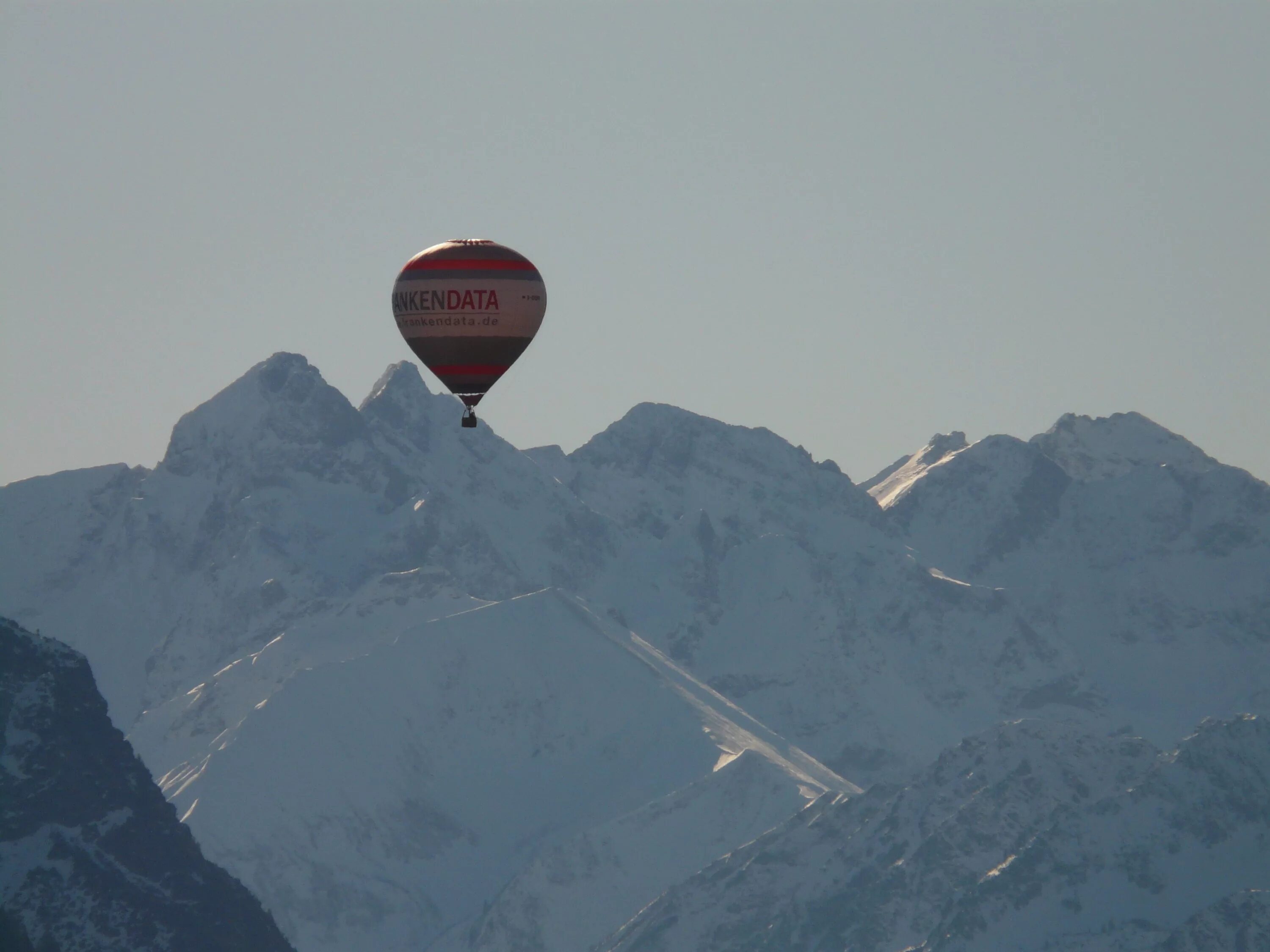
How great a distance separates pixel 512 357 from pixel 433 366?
407cm

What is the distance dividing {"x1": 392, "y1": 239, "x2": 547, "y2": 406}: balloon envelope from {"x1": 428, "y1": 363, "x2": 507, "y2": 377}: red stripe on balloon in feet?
0.09

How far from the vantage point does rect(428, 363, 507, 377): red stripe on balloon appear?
13562cm

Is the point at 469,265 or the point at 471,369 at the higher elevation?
the point at 469,265

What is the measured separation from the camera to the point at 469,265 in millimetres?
135625

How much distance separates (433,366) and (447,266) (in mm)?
5302

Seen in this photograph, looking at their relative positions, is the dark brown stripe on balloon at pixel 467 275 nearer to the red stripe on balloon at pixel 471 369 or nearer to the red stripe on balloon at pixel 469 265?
the red stripe on balloon at pixel 469 265

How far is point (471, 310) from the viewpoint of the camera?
5315 inches

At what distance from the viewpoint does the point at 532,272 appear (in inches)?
5394

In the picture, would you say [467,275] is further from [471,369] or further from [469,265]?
[471,369]

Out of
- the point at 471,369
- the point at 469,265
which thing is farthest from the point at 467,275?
the point at 471,369

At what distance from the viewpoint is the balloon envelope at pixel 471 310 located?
13512 cm

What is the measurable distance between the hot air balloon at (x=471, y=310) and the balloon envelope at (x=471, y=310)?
3 cm

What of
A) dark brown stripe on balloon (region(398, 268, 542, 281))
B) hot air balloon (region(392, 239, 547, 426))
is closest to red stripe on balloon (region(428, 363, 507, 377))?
hot air balloon (region(392, 239, 547, 426))

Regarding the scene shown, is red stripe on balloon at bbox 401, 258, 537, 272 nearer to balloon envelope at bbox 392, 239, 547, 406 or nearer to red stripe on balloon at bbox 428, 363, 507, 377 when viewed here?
balloon envelope at bbox 392, 239, 547, 406
